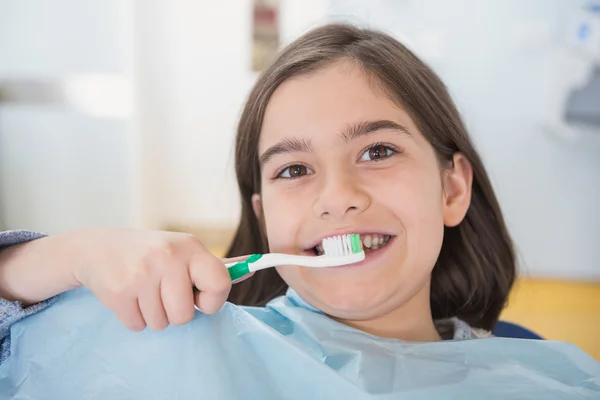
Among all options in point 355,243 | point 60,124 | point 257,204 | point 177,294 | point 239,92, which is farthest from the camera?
point 239,92

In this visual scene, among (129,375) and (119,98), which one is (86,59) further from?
(129,375)

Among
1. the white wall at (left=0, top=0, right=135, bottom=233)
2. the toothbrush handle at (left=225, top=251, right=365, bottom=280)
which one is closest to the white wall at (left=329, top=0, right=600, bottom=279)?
the white wall at (left=0, top=0, right=135, bottom=233)

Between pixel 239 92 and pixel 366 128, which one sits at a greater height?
pixel 239 92

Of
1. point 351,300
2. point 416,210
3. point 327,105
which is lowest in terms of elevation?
point 351,300

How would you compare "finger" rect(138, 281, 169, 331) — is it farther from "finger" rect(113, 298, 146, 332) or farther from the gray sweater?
the gray sweater

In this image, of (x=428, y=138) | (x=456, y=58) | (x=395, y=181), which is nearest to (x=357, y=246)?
(x=395, y=181)

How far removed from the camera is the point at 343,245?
24.6 inches

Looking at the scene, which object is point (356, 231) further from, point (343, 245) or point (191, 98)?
point (191, 98)

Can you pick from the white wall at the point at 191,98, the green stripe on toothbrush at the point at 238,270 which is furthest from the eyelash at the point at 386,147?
the white wall at the point at 191,98

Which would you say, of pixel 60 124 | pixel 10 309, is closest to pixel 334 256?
pixel 10 309

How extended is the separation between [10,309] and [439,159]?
549mm

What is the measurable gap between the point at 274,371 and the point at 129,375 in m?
0.14

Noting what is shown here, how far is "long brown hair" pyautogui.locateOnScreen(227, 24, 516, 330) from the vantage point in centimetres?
75

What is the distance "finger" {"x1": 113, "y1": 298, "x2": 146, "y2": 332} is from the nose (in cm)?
23
